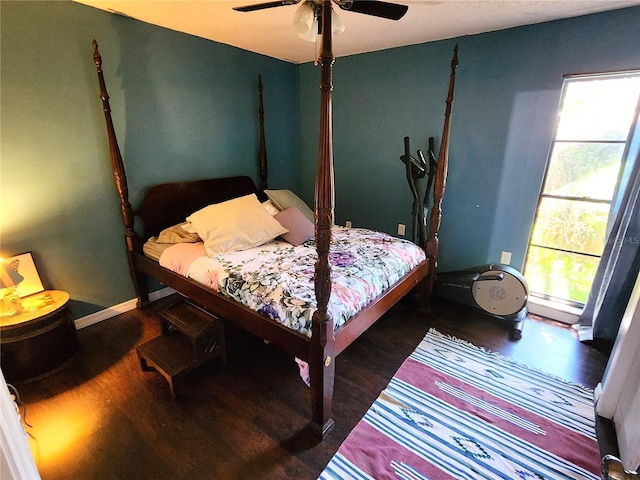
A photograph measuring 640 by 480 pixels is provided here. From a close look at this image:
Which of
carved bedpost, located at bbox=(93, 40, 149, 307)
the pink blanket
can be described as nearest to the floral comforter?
the pink blanket

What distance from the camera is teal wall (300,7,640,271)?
2344mm

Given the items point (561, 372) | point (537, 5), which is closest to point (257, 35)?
point (537, 5)

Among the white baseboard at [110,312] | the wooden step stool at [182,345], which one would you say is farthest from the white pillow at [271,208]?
the white baseboard at [110,312]

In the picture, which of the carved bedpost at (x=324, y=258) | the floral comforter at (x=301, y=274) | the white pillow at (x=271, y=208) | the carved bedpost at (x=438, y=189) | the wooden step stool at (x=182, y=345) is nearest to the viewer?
the carved bedpost at (x=324, y=258)

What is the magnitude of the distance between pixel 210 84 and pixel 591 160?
3.33 m

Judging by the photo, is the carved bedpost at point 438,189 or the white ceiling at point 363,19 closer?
the white ceiling at point 363,19

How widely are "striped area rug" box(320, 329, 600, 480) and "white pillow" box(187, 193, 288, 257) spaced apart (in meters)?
1.45

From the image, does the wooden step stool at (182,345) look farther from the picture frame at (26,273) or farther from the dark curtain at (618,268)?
the dark curtain at (618,268)

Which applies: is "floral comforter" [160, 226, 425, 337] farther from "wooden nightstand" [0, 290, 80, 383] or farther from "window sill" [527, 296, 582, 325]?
"window sill" [527, 296, 582, 325]

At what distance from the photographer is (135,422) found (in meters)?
1.76

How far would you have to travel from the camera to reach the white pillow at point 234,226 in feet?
8.00

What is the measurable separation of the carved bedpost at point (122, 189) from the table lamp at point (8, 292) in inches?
31.0

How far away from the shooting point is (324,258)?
4.93ft

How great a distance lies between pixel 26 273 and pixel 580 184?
4.20 m
